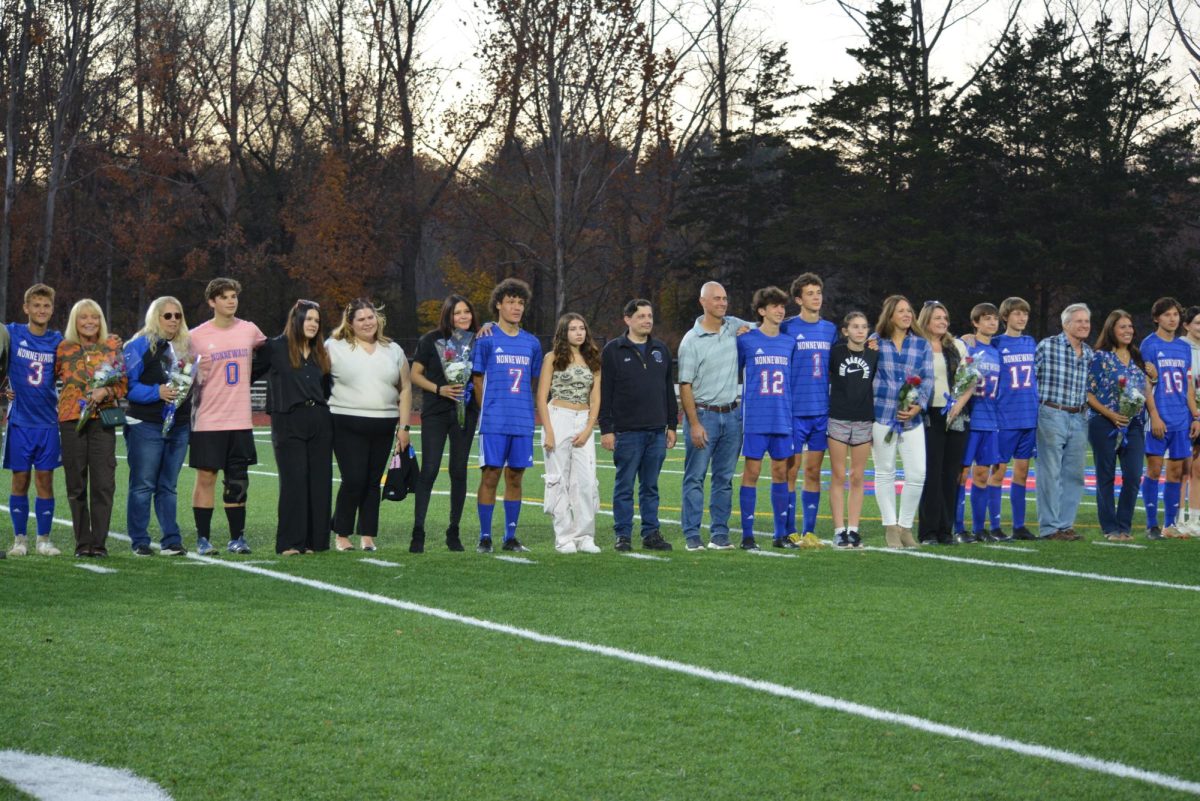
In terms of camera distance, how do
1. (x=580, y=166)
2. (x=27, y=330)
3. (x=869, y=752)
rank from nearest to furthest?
1. (x=869, y=752)
2. (x=27, y=330)
3. (x=580, y=166)

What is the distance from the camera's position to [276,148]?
49781 mm

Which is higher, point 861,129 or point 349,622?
point 861,129

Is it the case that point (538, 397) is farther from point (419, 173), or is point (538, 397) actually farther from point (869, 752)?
point (419, 173)

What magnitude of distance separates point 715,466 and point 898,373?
1.51 metres

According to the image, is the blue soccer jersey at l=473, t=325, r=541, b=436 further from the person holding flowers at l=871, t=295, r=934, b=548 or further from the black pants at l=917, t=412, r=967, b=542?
the black pants at l=917, t=412, r=967, b=542

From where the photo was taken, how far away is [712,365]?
35.8ft

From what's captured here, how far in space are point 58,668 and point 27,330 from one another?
14.5 ft

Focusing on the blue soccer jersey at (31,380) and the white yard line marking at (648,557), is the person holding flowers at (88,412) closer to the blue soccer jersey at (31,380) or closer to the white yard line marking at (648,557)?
the blue soccer jersey at (31,380)

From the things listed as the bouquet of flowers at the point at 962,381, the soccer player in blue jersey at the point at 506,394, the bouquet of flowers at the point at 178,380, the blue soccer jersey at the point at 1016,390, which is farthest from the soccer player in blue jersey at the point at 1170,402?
the bouquet of flowers at the point at 178,380

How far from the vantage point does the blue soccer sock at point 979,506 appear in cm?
1187

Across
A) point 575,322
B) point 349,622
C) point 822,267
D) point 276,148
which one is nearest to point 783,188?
point 822,267

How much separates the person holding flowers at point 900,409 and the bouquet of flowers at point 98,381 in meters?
5.33

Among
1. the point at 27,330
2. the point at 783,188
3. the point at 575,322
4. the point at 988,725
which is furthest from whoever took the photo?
the point at 783,188

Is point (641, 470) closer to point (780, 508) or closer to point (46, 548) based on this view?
point (780, 508)
